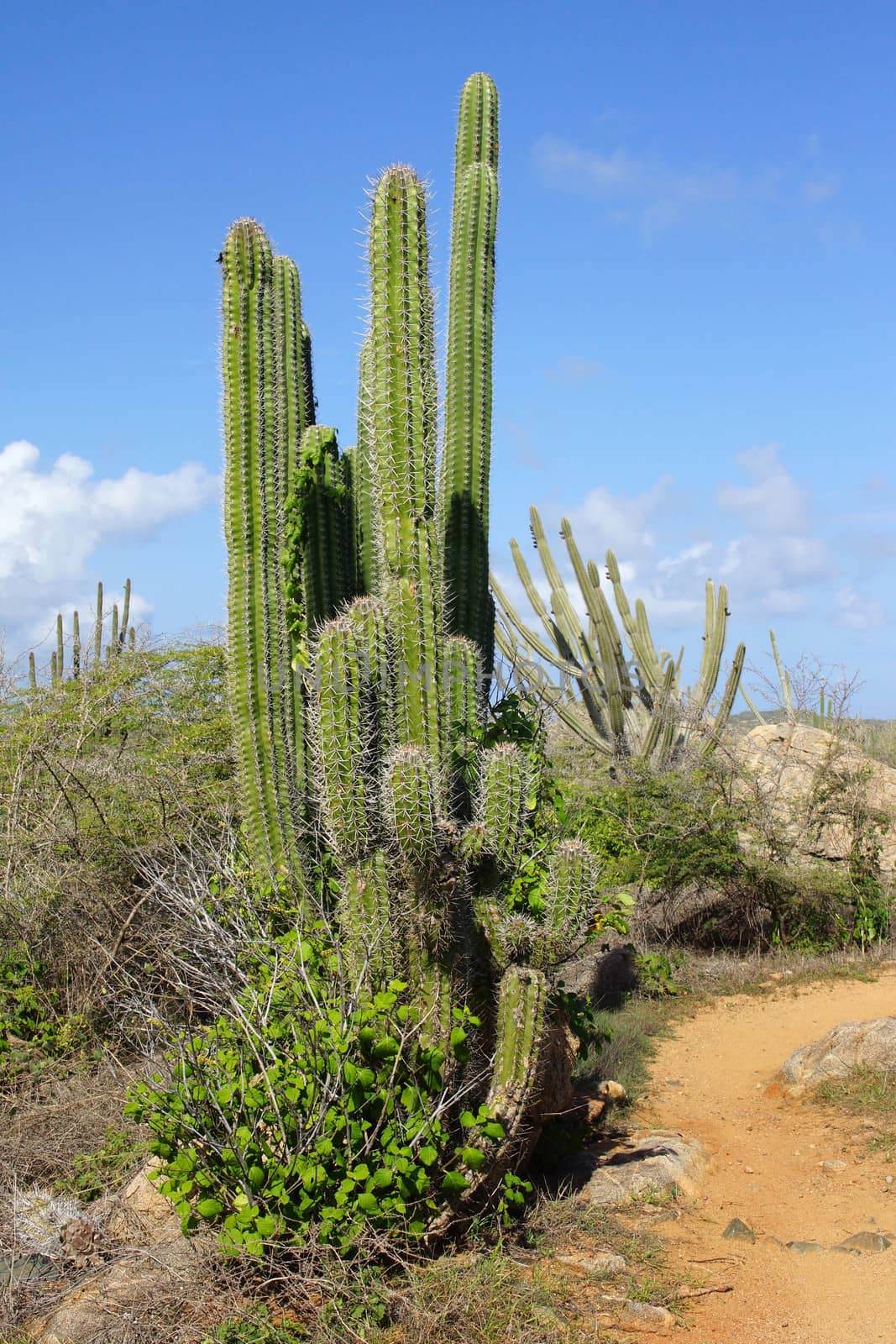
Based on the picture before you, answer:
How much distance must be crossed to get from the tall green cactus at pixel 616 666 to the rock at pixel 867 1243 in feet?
26.5

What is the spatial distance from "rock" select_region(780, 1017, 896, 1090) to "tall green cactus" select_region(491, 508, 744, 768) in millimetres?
5975

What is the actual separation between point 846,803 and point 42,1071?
284 inches

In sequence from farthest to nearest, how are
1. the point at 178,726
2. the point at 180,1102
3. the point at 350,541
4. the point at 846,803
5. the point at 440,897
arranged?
the point at 846,803
the point at 178,726
the point at 350,541
the point at 440,897
the point at 180,1102

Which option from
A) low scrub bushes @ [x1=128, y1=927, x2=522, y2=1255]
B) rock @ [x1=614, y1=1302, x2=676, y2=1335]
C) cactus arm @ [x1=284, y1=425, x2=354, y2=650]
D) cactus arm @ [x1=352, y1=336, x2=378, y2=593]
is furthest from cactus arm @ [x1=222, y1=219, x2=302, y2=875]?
rock @ [x1=614, y1=1302, x2=676, y2=1335]

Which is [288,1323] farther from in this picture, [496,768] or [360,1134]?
[496,768]

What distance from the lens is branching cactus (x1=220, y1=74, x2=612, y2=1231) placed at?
409cm

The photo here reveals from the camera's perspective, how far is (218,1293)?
11.3 ft

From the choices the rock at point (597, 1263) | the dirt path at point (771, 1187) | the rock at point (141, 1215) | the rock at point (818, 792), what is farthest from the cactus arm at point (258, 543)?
the rock at point (818, 792)

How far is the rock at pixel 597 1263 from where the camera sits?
4.05 m

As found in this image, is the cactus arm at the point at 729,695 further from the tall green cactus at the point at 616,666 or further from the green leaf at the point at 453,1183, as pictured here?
the green leaf at the point at 453,1183

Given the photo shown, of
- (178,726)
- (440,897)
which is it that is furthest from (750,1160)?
(178,726)

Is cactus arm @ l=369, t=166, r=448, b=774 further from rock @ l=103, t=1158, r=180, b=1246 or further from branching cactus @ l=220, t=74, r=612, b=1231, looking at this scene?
rock @ l=103, t=1158, r=180, b=1246

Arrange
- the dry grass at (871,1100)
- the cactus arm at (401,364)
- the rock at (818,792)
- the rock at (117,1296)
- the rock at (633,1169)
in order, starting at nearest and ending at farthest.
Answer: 1. the rock at (117,1296)
2. the cactus arm at (401,364)
3. the rock at (633,1169)
4. the dry grass at (871,1100)
5. the rock at (818,792)

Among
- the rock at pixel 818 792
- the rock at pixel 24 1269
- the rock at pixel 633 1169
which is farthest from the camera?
the rock at pixel 818 792
